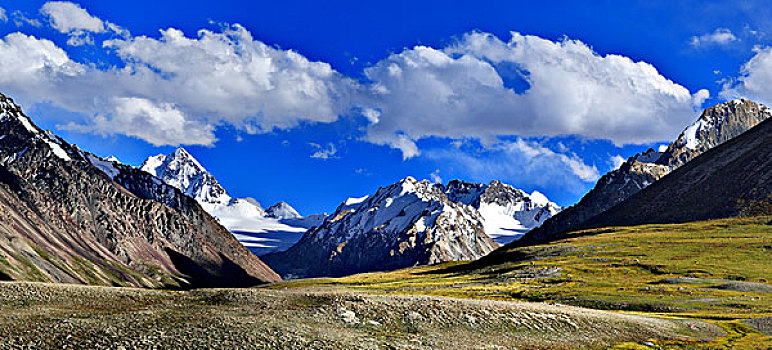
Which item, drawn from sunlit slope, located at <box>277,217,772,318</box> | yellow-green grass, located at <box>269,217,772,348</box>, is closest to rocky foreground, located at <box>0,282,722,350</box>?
yellow-green grass, located at <box>269,217,772,348</box>

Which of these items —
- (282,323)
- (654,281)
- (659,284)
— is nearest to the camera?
(282,323)

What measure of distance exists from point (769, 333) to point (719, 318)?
13001 millimetres

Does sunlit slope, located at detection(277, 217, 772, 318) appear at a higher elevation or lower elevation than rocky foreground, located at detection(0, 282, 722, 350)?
higher

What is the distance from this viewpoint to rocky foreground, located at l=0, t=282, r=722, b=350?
41906mm

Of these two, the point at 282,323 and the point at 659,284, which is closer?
the point at 282,323

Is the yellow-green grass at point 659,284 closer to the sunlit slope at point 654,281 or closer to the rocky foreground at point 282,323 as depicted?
the sunlit slope at point 654,281

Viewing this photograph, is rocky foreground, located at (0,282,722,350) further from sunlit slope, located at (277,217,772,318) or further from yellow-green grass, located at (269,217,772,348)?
sunlit slope, located at (277,217,772,318)

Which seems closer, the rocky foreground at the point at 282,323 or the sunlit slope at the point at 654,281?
the rocky foreground at the point at 282,323

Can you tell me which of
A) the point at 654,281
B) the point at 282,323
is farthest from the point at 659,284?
the point at 282,323

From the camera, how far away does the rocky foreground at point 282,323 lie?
41906 mm

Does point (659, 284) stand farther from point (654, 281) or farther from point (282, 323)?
point (282, 323)

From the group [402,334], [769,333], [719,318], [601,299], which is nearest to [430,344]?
[402,334]

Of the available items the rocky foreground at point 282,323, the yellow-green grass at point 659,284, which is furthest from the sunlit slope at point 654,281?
the rocky foreground at point 282,323

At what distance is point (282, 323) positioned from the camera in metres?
48.2
